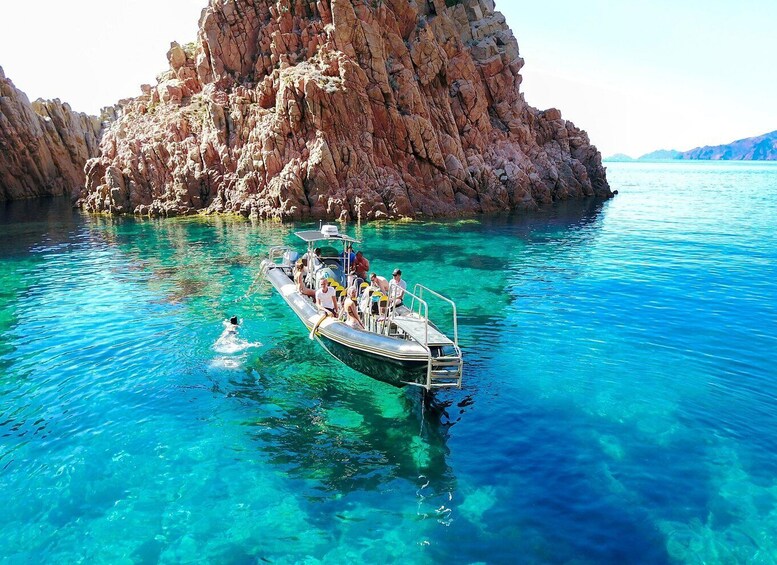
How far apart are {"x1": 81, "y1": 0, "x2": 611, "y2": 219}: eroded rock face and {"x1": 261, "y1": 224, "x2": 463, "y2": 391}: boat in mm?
25601

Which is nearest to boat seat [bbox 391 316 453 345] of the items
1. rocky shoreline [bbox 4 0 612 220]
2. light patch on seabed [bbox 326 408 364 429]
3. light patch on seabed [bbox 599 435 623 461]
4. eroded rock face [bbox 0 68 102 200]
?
light patch on seabed [bbox 326 408 364 429]

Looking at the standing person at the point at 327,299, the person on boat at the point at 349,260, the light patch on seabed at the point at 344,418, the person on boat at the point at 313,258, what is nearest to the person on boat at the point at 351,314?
the standing person at the point at 327,299

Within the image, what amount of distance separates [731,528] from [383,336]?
324 inches

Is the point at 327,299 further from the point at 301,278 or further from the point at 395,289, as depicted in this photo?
the point at 301,278

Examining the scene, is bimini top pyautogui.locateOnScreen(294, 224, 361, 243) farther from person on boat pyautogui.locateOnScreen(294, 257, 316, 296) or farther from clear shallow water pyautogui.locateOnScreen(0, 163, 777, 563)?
clear shallow water pyautogui.locateOnScreen(0, 163, 777, 563)

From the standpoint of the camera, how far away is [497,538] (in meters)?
9.40

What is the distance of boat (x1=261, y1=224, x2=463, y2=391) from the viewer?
12.4 meters

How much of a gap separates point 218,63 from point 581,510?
54.1 meters

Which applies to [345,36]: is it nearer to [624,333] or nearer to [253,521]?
[624,333]

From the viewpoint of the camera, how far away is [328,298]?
16.9 meters

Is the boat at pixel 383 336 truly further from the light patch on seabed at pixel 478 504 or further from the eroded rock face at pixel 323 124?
the eroded rock face at pixel 323 124

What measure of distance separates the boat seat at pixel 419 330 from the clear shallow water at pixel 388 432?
2017 millimetres

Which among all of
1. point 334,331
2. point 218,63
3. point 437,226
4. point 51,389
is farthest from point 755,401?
point 218,63

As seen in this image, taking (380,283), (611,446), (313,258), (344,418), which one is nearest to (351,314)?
(380,283)
